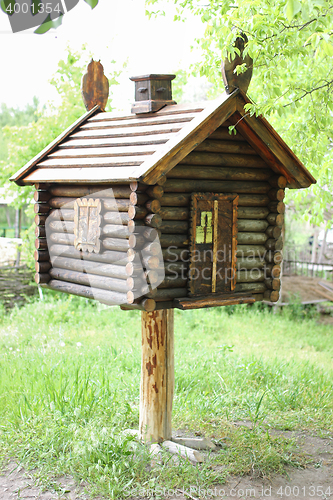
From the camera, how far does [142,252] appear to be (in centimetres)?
373

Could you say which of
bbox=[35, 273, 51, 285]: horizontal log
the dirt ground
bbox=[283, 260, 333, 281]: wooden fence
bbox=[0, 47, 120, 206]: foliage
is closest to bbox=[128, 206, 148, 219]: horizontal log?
bbox=[35, 273, 51, 285]: horizontal log

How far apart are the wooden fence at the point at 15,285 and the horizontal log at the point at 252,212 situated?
8.27 metres

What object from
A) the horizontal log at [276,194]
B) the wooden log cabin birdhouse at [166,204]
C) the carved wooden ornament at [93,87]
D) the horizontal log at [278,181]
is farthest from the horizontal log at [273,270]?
the carved wooden ornament at [93,87]

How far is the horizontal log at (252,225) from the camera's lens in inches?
175

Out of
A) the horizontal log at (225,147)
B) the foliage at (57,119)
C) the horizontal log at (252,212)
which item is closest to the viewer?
the horizontal log at (225,147)

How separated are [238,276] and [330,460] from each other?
2.25 m

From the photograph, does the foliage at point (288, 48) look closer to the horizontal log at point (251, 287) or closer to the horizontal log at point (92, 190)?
the horizontal log at point (92, 190)

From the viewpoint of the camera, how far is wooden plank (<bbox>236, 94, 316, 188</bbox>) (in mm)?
4094

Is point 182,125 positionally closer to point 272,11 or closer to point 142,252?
point 142,252

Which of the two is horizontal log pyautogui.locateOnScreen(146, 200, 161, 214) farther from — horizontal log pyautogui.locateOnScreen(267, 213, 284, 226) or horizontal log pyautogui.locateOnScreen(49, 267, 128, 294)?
horizontal log pyautogui.locateOnScreen(267, 213, 284, 226)

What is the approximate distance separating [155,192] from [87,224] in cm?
89

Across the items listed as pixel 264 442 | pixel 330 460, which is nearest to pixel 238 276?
pixel 264 442

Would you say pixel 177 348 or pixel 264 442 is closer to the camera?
pixel 264 442

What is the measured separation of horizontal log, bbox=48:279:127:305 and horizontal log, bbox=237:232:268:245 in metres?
1.22
